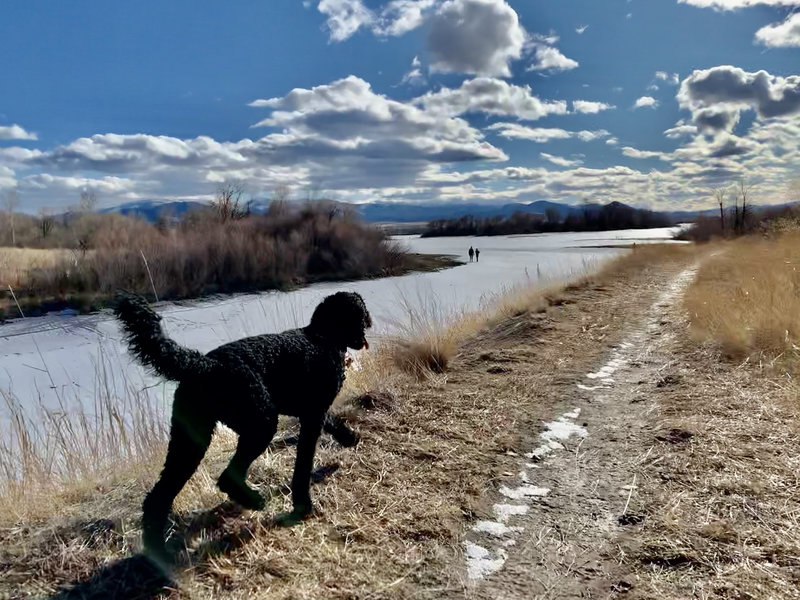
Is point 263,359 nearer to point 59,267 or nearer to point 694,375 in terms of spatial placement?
point 694,375

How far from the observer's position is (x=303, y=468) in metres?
2.69

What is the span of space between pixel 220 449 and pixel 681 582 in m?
3.08

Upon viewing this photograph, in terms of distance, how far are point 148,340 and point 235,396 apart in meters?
0.43

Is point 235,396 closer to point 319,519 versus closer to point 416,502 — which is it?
point 319,519

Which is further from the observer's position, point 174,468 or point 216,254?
point 216,254

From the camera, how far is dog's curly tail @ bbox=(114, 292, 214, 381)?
203 cm

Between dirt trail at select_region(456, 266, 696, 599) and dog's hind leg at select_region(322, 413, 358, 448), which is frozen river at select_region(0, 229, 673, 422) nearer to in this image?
dog's hind leg at select_region(322, 413, 358, 448)

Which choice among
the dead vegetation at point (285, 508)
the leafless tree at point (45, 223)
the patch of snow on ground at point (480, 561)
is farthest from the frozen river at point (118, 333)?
the leafless tree at point (45, 223)

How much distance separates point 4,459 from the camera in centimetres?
384

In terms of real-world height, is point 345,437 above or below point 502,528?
above

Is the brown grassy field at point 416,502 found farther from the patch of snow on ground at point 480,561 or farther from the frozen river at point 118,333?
the frozen river at point 118,333

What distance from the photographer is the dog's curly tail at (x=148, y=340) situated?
2.03 meters

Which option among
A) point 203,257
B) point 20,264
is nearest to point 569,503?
point 203,257

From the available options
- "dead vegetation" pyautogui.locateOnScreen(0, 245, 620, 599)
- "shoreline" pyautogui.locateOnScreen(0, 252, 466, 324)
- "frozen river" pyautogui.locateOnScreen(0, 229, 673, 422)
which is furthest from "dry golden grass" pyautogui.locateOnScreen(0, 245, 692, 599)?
"shoreline" pyautogui.locateOnScreen(0, 252, 466, 324)
